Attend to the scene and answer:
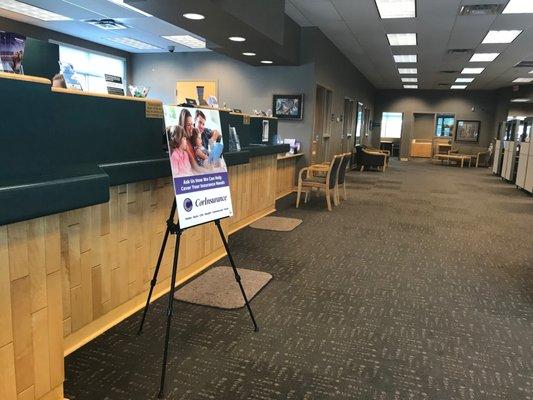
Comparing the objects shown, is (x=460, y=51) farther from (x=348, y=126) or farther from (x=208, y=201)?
(x=208, y=201)

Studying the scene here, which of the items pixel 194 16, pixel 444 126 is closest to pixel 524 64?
pixel 444 126

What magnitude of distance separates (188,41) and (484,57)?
23.5ft

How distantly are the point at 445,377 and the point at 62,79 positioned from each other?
8.68 feet

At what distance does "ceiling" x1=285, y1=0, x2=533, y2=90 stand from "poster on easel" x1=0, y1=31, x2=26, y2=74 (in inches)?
217

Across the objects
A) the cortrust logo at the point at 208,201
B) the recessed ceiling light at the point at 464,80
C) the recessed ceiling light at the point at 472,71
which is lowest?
the cortrust logo at the point at 208,201

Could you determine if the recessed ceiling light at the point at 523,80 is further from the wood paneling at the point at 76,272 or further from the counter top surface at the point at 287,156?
the wood paneling at the point at 76,272

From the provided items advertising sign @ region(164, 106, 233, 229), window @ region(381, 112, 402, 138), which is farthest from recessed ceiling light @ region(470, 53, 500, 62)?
advertising sign @ region(164, 106, 233, 229)

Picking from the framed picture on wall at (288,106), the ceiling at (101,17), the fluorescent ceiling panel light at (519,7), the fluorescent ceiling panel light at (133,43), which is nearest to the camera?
the fluorescent ceiling panel light at (519,7)

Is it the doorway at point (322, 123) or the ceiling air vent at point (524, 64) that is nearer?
the doorway at point (322, 123)

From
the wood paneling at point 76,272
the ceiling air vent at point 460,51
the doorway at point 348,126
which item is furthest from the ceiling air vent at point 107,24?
the ceiling air vent at point 460,51

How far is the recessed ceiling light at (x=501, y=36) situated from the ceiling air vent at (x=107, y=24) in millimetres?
6853

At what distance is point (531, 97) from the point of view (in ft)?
50.6

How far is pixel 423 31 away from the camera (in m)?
8.08

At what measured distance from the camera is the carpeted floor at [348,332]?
2182mm
